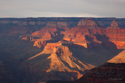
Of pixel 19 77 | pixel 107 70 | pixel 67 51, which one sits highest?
pixel 107 70

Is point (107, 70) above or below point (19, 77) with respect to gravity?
above

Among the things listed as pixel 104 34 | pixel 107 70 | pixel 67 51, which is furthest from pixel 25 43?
pixel 107 70

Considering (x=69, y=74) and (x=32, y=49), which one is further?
(x=32, y=49)

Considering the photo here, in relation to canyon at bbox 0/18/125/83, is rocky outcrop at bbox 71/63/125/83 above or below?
above

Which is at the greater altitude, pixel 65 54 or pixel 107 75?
pixel 107 75

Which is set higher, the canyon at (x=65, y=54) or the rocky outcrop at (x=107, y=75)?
the rocky outcrop at (x=107, y=75)

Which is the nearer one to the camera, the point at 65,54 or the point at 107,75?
the point at 107,75

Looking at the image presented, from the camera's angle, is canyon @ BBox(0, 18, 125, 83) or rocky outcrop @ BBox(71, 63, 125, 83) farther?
canyon @ BBox(0, 18, 125, 83)

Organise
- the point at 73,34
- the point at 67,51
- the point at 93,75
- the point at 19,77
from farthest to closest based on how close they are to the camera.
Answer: the point at 73,34 < the point at 67,51 < the point at 19,77 < the point at 93,75

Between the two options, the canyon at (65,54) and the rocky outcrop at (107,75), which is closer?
the rocky outcrop at (107,75)

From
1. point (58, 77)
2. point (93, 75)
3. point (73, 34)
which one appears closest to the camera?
point (93, 75)

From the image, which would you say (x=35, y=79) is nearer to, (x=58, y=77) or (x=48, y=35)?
(x=58, y=77)
